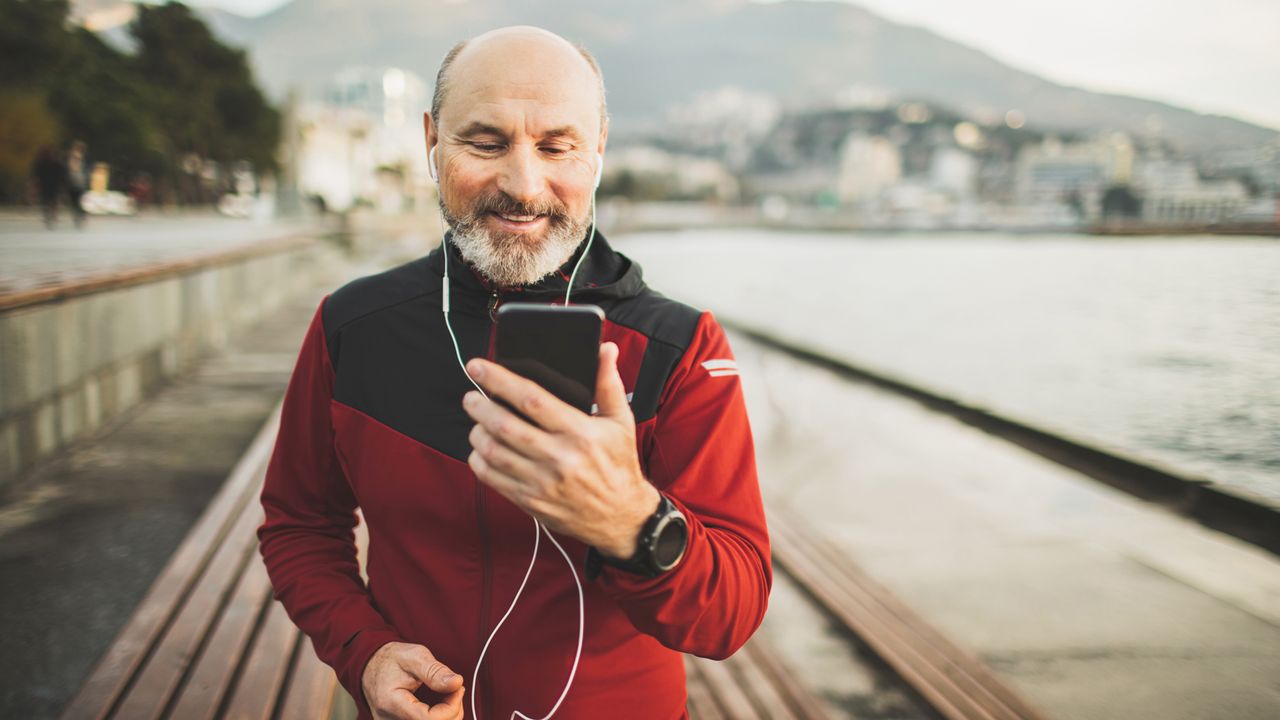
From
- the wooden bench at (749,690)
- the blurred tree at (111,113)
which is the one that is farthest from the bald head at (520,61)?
the blurred tree at (111,113)

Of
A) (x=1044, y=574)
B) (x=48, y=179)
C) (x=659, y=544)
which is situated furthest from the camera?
(x=48, y=179)

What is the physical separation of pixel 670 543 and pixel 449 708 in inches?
19.5

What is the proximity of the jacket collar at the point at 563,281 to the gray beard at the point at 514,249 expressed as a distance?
1.4 inches

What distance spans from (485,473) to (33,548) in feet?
13.8

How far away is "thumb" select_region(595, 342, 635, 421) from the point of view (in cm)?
96

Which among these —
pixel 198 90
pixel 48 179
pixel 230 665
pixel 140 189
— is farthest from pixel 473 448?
pixel 198 90

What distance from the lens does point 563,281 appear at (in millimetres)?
1453

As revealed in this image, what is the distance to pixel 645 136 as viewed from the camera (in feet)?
628

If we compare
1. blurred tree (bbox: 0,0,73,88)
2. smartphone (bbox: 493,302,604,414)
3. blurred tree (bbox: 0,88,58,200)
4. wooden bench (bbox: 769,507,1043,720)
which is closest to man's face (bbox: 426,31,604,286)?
smartphone (bbox: 493,302,604,414)

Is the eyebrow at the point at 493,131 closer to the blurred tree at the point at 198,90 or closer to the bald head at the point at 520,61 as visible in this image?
the bald head at the point at 520,61

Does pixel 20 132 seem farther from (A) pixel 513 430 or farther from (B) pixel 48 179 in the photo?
(A) pixel 513 430

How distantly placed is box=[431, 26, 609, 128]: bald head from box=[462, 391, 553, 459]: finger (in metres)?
0.64

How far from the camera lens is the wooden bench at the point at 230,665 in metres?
2.16

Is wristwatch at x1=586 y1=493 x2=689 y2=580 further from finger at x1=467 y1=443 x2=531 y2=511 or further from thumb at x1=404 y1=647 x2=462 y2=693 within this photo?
thumb at x1=404 y1=647 x2=462 y2=693
